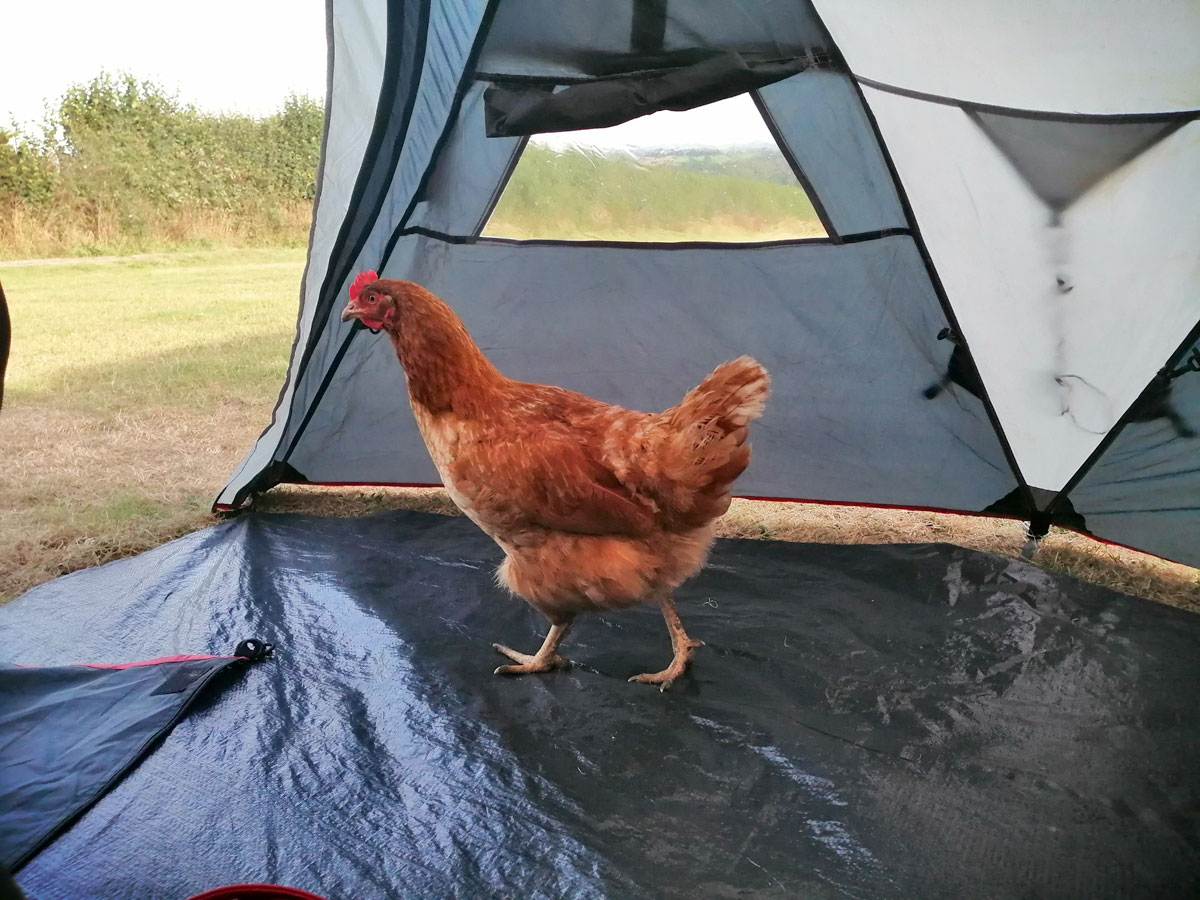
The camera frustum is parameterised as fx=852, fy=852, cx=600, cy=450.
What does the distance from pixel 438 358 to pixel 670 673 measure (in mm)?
→ 1040

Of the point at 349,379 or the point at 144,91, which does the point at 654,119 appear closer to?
the point at 349,379

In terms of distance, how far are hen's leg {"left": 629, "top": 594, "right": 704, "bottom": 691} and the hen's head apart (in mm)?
1060

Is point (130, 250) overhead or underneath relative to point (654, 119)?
underneath

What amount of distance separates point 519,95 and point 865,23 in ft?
3.52

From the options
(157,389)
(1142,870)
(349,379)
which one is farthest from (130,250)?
(1142,870)

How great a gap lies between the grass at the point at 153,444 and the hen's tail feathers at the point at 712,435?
50.0 inches

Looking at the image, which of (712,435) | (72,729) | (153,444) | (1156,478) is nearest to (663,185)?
(712,435)

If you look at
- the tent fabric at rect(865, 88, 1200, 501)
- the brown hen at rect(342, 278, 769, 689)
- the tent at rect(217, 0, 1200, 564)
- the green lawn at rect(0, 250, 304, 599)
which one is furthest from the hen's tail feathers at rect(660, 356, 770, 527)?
the green lawn at rect(0, 250, 304, 599)

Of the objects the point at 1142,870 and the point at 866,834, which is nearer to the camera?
the point at 1142,870

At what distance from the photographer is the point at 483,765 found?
6.41 ft

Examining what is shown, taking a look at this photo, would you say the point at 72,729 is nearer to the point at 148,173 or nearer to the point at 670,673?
the point at 670,673

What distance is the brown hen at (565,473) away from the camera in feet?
6.93

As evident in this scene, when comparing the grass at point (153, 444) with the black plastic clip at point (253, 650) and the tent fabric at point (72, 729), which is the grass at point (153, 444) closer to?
the tent fabric at point (72, 729)

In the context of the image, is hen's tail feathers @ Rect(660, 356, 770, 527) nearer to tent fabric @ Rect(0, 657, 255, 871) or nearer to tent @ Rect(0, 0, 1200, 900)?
tent @ Rect(0, 0, 1200, 900)
